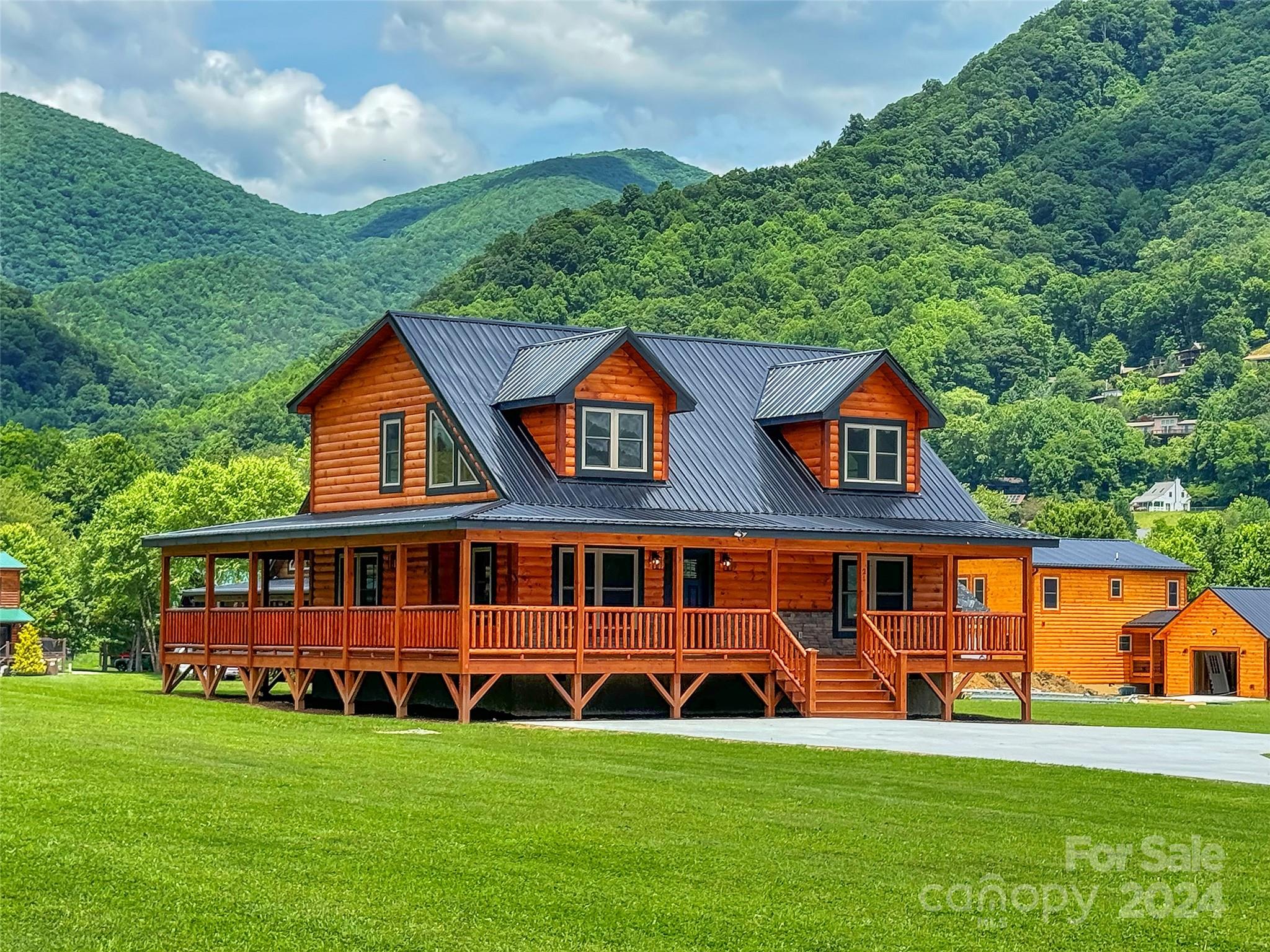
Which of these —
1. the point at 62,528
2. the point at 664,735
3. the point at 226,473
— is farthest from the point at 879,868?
the point at 62,528

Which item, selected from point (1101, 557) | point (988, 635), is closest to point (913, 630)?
point (988, 635)

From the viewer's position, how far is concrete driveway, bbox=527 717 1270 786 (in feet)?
75.3

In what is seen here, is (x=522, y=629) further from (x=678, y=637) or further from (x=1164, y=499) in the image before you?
(x=1164, y=499)

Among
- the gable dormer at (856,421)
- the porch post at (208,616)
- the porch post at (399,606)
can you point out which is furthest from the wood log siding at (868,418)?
the porch post at (208,616)

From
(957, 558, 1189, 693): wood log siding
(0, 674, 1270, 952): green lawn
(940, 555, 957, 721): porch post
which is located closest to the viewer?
(0, 674, 1270, 952): green lawn

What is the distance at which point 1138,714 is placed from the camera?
148ft

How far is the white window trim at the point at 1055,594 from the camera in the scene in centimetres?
7250

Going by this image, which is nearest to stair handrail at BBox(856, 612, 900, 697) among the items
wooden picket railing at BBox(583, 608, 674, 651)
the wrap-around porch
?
the wrap-around porch

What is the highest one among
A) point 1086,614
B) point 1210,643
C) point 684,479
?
point 684,479

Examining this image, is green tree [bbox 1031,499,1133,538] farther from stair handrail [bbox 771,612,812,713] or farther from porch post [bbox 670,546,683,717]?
porch post [bbox 670,546,683,717]

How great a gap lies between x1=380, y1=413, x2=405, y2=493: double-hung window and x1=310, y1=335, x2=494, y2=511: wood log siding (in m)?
0.11

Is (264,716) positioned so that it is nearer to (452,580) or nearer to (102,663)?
(452,580)

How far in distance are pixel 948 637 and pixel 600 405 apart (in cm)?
764

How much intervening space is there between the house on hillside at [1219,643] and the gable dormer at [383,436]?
41387mm
